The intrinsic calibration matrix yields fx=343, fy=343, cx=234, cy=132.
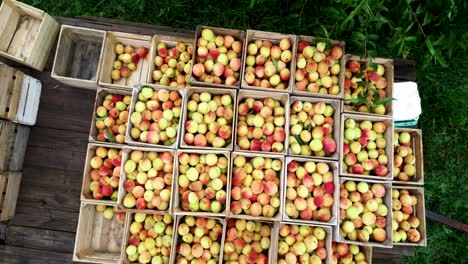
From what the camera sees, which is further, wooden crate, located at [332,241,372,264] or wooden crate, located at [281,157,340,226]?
wooden crate, located at [332,241,372,264]

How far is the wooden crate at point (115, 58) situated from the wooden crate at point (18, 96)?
0.51 meters

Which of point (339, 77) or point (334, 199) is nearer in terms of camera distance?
point (334, 199)

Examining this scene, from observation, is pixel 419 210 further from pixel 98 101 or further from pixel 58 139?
pixel 58 139

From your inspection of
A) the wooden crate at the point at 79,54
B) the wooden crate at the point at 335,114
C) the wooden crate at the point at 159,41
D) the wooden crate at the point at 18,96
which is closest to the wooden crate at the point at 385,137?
the wooden crate at the point at 335,114

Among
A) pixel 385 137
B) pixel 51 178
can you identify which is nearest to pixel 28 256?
pixel 51 178

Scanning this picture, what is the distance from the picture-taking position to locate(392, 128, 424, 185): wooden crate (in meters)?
2.20

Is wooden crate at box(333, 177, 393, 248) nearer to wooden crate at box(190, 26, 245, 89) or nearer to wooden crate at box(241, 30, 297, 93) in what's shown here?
wooden crate at box(241, 30, 297, 93)

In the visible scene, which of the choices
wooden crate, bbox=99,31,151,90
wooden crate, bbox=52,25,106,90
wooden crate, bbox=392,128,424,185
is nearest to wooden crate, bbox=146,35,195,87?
wooden crate, bbox=99,31,151,90

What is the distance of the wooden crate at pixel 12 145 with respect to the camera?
216 centimetres

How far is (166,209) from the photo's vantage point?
2059mm

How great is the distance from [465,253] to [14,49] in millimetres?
3836

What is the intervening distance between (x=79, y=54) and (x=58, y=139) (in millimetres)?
635

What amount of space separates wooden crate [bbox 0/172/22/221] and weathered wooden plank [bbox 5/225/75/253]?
0.39ft

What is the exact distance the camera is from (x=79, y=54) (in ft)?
8.21
